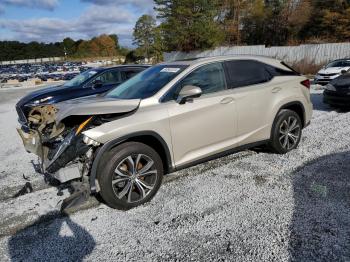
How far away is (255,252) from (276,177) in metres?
1.77

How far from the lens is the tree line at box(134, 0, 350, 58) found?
35656mm

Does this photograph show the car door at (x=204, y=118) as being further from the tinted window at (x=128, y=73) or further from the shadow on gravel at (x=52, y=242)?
the tinted window at (x=128, y=73)

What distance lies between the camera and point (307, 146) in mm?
5734

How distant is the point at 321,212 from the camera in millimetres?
3492

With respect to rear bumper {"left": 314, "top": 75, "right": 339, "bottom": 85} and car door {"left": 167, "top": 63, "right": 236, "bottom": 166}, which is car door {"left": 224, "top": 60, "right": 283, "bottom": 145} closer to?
car door {"left": 167, "top": 63, "right": 236, "bottom": 166}

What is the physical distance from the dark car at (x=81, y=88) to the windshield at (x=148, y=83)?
3.54 m

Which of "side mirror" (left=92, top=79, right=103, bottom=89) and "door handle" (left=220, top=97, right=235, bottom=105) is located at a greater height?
"door handle" (left=220, top=97, right=235, bottom=105)

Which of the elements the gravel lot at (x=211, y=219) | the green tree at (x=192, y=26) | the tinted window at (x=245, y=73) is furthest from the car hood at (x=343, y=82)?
the green tree at (x=192, y=26)

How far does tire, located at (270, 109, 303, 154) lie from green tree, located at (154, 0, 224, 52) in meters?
31.8

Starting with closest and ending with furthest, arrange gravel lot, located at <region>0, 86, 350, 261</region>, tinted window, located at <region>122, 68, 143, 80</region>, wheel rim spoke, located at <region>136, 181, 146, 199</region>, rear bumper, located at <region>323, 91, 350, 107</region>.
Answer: gravel lot, located at <region>0, 86, 350, 261</region>, wheel rim spoke, located at <region>136, 181, 146, 199</region>, rear bumper, located at <region>323, 91, 350, 107</region>, tinted window, located at <region>122, 68, 143, 80</region>

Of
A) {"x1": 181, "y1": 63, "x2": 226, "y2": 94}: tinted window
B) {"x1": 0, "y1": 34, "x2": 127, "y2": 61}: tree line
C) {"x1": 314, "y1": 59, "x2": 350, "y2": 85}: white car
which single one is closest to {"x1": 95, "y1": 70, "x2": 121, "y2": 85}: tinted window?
{"x1": 181, "y1": 63, "x2": 226, "y2": 94}: tinted window

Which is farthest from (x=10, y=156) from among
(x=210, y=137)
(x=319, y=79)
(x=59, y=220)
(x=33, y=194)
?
(x=319, y=79)

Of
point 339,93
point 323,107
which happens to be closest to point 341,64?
point 323,107

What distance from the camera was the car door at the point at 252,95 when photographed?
4668 millimetres
